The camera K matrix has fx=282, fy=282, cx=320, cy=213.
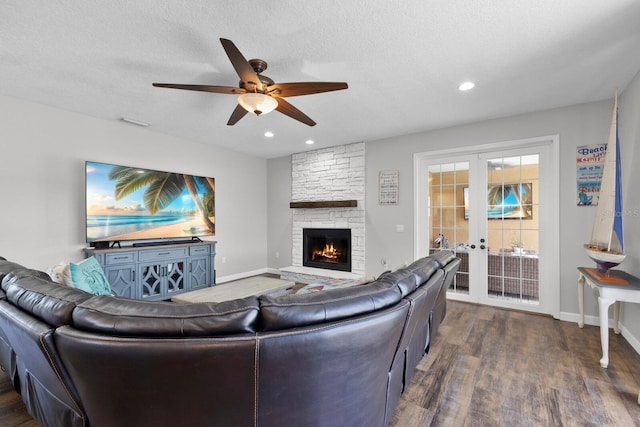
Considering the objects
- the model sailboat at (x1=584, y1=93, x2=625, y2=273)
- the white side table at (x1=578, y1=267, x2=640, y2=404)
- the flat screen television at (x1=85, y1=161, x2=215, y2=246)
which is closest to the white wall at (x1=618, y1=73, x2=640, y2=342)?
the model sailboat at (x1=584, y1=93, x2=625, y2=273)

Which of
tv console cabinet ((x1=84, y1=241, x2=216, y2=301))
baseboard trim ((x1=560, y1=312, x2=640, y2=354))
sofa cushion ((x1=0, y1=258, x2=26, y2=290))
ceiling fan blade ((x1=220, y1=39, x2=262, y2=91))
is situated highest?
ceiling fan blade ((x1=220, y1=39, x2=262, y2=91))

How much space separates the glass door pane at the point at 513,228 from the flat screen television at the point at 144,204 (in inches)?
178

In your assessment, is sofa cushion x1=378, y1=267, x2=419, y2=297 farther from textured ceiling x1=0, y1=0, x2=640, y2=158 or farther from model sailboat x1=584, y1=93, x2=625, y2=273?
model sailboat x1=584, y1=93, x2=625, y2=273

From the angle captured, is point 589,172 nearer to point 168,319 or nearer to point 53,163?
point 168,319

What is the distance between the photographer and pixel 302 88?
7.42ft

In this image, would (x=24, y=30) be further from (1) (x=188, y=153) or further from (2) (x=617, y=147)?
(2) (x=617, y=147)

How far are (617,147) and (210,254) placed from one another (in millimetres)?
5224

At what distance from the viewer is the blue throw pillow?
91.8 inches

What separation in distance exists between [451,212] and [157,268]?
14.4 ft

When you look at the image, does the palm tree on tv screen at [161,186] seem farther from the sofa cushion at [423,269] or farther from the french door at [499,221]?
the sofa cushion at [423,269]

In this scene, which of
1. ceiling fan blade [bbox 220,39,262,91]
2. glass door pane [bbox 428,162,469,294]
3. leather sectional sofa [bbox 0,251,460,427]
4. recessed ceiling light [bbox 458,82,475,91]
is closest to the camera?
leather sectional sofa [bbox 0,251,460,427]

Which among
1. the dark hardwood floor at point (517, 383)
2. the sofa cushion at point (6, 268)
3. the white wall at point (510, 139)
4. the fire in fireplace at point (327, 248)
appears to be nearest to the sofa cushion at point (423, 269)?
the dark hardwood floor at point (517, 383)

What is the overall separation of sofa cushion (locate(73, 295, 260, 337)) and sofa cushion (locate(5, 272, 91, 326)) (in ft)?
0.32

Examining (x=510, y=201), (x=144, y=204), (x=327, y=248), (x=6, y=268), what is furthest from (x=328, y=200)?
(x=6, y=268)
